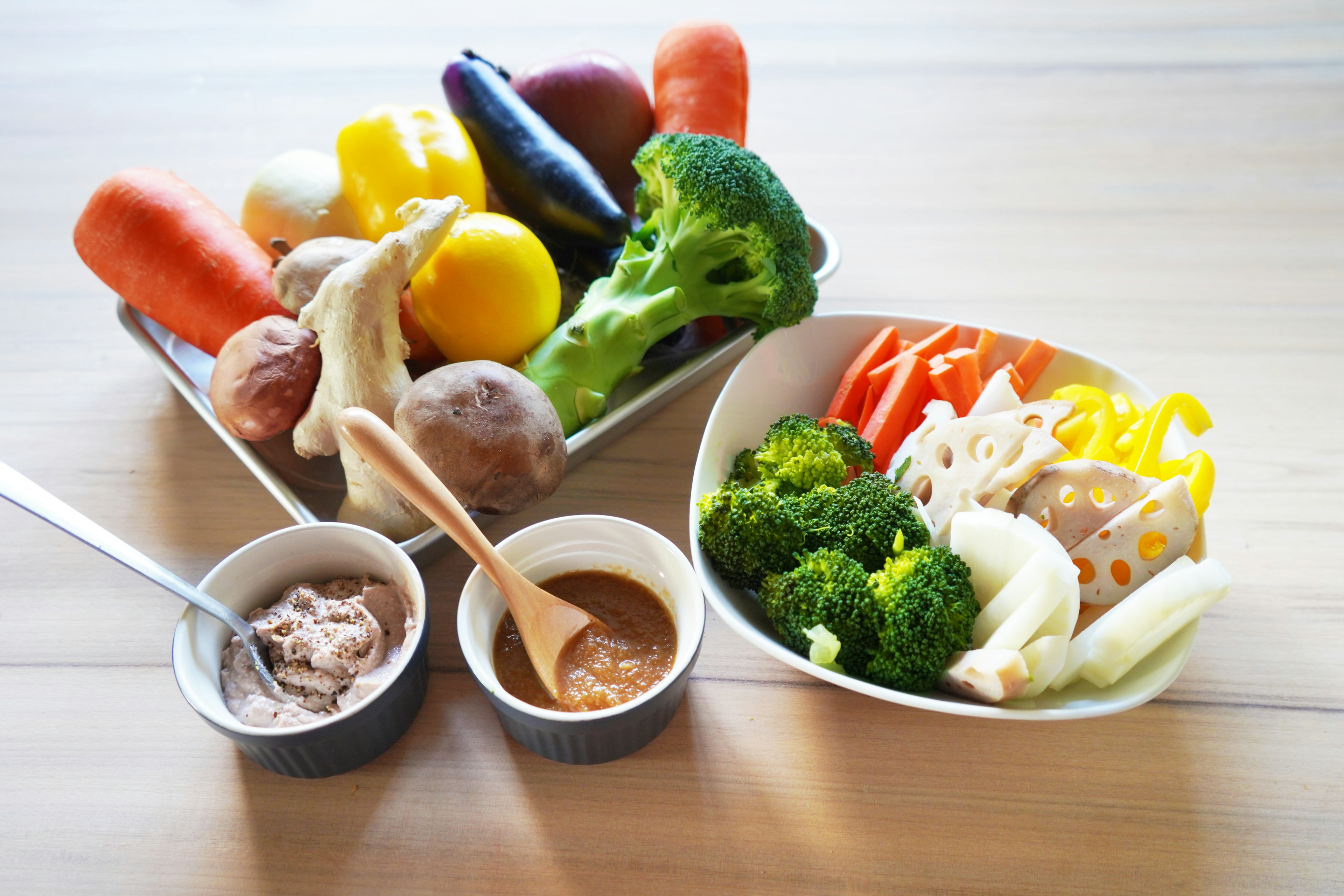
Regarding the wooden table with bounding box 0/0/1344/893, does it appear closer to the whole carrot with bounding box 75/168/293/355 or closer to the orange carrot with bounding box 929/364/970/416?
the whole carrot with bounding box 75/168/293/355

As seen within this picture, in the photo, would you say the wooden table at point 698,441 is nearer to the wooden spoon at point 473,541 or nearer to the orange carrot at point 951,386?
the wooden spoon at point 473,541

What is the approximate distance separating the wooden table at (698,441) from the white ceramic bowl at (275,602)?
58 millimetres

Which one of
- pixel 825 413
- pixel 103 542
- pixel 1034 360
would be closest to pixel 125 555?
pixel 103 542

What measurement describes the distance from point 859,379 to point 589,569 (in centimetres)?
46

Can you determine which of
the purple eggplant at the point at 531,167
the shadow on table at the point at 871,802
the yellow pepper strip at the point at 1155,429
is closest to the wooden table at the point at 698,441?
the shadow on table at the point at 871,802

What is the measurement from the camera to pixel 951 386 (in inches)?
43.7

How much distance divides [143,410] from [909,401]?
1.14m

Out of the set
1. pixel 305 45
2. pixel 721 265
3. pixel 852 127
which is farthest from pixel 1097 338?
pixel 305 45

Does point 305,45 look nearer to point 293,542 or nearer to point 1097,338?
point 293,542

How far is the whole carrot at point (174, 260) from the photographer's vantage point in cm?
124

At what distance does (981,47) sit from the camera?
2.15 m

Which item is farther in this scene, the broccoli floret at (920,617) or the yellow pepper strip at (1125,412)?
the yellow pepper strip at (1125,412)

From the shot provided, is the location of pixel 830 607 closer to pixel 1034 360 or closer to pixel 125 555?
pixel 1034 360

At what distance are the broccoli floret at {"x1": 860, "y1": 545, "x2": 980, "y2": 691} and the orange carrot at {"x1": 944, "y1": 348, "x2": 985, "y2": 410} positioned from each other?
0.31 meters
